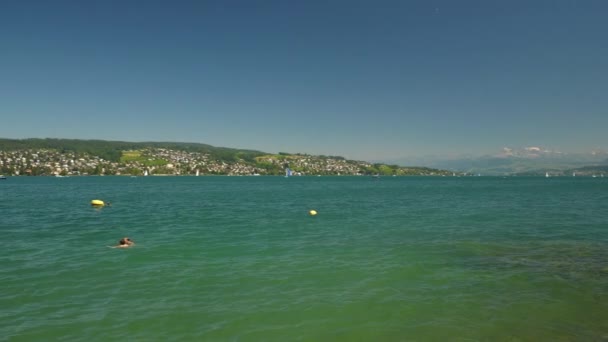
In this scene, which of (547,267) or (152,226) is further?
(152,226)

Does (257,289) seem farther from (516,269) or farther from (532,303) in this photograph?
(516,269)

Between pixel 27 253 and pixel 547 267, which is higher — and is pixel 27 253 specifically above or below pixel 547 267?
below

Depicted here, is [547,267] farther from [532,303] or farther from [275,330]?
[275,330]

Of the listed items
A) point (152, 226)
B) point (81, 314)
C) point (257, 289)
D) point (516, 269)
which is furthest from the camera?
point (152, 226)

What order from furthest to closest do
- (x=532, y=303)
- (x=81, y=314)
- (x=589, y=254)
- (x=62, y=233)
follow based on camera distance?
(x=62, y=233), (x=589, y=254), (x=532, y=303), (x=81, y=314)

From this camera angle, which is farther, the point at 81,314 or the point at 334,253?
the point at 334,253

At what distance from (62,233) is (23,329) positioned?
26.8 metres

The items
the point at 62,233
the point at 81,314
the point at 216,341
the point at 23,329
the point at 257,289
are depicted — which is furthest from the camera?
the point at 62,233

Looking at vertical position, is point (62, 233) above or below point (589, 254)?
below

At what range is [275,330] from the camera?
1465 centimetres

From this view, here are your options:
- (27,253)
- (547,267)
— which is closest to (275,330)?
(547,267)

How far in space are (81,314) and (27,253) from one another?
651 inches

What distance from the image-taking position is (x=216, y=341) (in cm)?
1364

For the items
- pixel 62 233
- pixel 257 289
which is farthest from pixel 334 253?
pixel 62 233
